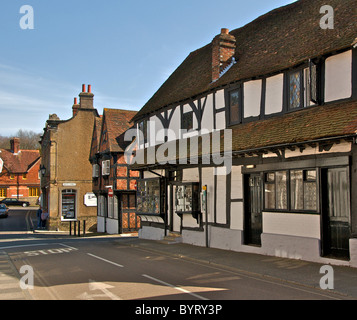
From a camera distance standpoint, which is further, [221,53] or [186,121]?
[186,121]

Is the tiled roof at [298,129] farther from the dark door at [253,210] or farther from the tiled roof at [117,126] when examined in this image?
the tiled roof at [117,126]

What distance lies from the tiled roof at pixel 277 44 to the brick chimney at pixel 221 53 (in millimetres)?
385

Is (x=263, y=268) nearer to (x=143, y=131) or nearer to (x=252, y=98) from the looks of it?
(x=252, y=98)

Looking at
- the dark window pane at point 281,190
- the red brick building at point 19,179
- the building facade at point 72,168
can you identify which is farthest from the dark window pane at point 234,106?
the red brick building at point 19,179

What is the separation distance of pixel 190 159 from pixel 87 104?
24.2 meters

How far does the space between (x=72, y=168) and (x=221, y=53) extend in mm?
Result: 24372

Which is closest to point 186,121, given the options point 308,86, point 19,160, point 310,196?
point 308,86

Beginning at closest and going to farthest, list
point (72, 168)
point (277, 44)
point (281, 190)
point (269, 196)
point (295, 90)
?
point (281, 190)
point (295, 90)
point (269, 196)
point (277, 44)
point (72, 168)

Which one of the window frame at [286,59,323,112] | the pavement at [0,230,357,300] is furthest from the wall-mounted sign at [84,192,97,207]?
the window frame at [286,59,323,112]

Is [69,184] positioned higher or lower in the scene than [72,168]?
lower

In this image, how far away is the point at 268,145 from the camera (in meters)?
12.7

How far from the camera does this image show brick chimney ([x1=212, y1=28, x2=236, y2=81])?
17875 millimetres

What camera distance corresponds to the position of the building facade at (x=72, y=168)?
123ft

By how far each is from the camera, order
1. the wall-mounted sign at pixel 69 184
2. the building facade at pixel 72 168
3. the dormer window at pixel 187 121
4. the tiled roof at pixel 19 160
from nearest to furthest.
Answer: the dormer window at pixel 187 121
the building facade at pixel 72 168
the wall-mounted sign at pixel 69 184
the tiled roof at pixel 19 160
